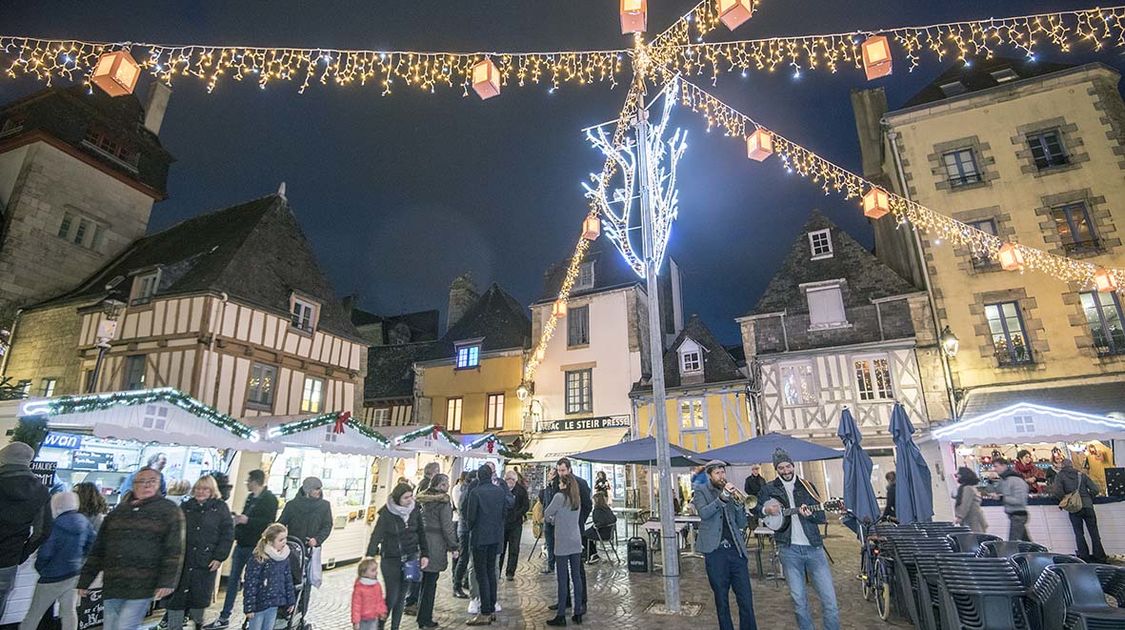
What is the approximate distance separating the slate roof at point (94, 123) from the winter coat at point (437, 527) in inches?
755

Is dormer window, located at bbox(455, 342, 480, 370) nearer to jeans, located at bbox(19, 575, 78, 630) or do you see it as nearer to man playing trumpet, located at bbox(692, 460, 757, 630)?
jeans, located at bbox(19, 575, 78, 630)

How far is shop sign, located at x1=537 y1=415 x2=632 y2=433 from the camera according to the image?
60.4 feet

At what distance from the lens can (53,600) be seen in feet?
15.6

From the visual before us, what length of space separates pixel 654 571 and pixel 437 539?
15.9 ft

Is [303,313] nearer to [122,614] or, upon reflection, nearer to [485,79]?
[485,79]

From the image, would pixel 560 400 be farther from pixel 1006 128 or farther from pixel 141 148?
pixel 141 148

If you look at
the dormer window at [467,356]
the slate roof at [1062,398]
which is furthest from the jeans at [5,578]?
the dormer window at [467,356]

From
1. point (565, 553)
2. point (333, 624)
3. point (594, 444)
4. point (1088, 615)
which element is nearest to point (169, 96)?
point (594, 444)

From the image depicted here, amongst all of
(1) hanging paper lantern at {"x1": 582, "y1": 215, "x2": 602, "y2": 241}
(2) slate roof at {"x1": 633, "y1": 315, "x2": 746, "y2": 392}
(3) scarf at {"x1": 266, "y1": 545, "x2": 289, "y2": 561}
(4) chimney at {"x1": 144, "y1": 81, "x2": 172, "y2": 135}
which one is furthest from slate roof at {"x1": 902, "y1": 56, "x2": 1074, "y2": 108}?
(4) chimney at {"x1": 144, "y1": 81, "x2": 172, "y2": 135}

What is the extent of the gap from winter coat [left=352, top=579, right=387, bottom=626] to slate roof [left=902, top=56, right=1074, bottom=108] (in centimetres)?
1907

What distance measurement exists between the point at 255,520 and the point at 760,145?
308 inches

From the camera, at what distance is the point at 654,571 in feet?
30.4

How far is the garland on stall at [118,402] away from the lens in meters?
7.05

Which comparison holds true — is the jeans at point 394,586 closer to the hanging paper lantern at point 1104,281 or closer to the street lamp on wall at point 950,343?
the hanging paper lantern at point 1104,281
